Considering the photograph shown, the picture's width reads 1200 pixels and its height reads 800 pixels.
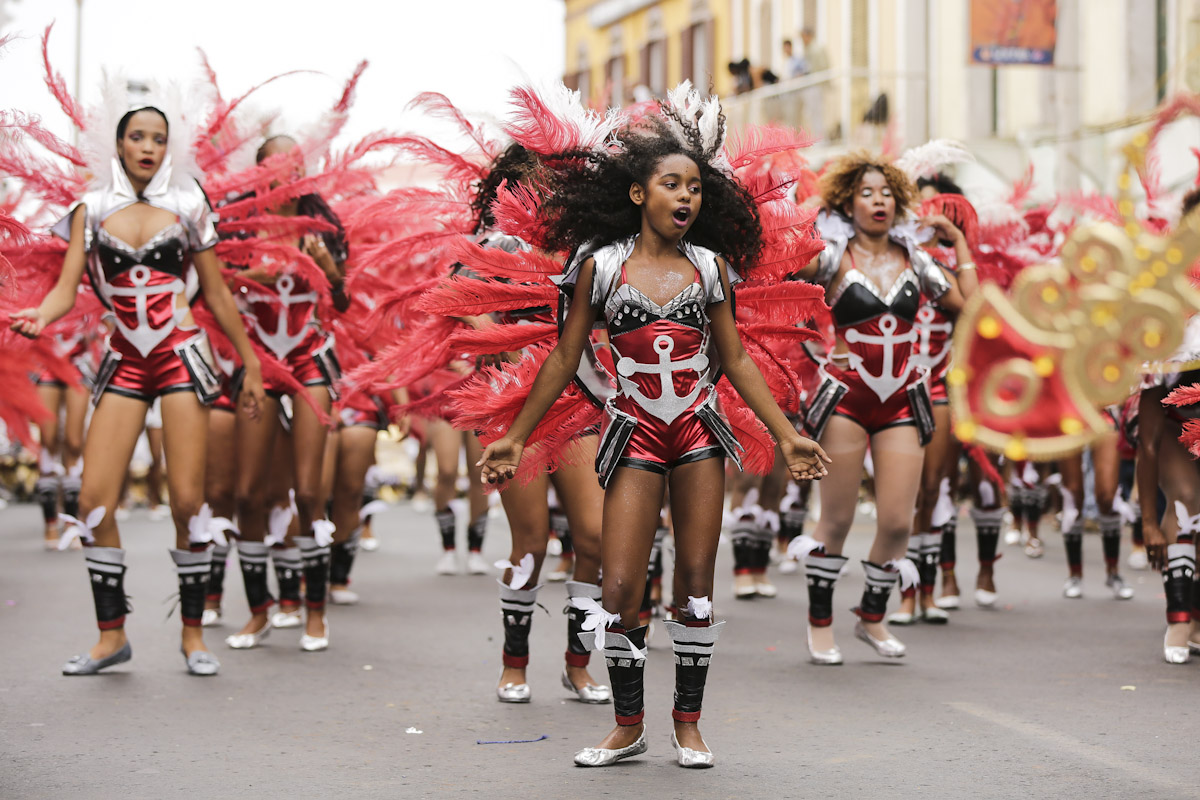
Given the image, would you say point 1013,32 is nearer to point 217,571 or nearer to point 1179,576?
point 1179,576

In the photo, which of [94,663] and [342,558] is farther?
[342,558]

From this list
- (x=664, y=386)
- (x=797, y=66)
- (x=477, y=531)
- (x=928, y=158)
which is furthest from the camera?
(x=797, y=66)

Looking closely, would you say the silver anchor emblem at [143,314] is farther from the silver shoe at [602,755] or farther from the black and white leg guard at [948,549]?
the black and white leg guard at [948,549]

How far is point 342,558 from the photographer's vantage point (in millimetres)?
9523

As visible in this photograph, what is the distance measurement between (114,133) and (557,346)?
8.85ft

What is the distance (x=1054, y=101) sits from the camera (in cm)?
1992

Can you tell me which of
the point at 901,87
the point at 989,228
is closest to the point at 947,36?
the point at 901,87

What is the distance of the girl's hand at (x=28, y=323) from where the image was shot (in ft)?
19.2

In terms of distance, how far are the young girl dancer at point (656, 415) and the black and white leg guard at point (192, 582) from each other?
7.54 feet

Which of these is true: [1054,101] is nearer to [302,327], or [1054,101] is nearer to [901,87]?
[901,87]

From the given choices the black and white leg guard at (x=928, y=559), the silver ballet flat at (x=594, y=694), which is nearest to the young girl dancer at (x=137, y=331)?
the silver ballet flat at (x=594, y=694)

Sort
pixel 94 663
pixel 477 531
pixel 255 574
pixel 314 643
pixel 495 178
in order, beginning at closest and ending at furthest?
pixel 495 178 → pixel 94 663 → pixel 314 643 → pixel 255 574 → pixel 477 531

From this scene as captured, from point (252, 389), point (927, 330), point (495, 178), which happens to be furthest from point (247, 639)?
point (927, 330)

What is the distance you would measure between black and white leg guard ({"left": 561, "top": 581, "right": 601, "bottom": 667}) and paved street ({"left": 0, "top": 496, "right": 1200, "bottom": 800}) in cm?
18
